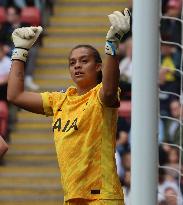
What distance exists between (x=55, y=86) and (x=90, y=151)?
727 cm

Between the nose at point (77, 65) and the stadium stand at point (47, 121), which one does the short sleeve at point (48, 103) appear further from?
the stadium stand at point (47, 121)

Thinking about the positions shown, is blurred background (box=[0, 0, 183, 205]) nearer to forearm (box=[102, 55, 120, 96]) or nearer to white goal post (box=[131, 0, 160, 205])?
white goal post (box=[131, 0, 160, 205])

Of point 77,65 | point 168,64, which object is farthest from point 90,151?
point 168,64

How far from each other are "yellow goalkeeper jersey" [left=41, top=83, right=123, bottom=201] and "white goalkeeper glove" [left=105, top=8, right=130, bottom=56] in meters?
0.30

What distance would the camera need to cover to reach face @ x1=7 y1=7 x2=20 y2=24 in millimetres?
12922

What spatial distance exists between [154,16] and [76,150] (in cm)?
81

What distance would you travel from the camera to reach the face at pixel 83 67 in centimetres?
558

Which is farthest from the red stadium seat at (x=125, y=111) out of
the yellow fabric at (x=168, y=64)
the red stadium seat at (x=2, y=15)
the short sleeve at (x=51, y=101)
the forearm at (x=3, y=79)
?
the short sleeve at (x=51, y=101)

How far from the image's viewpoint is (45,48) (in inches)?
531

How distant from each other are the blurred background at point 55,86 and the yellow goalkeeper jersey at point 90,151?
4.04 meters

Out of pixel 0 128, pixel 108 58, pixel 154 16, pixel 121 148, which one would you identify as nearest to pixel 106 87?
pixel 108 58

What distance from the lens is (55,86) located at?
41.8ft

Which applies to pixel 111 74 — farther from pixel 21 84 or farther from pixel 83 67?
pixel 21 84

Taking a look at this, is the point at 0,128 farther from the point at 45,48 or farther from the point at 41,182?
the point at 45,48
